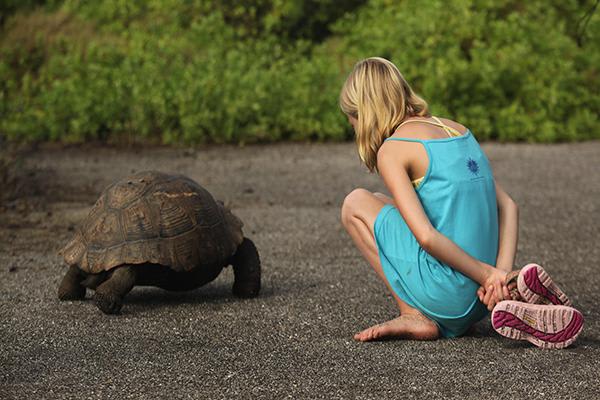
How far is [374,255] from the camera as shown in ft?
15.0

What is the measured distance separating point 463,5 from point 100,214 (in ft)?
34.3

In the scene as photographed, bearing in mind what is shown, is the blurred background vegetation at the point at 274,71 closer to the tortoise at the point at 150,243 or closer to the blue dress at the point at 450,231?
the tortoise at the point at 150,243

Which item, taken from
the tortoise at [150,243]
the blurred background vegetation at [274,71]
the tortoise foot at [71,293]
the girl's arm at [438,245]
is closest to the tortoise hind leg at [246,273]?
the tortoise at [150,243]

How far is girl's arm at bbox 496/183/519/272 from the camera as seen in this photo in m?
4.41

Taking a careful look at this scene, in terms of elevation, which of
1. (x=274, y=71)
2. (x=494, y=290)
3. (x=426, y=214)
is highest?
(x=426, y=214)

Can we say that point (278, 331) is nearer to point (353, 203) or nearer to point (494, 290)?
point (353, 203)

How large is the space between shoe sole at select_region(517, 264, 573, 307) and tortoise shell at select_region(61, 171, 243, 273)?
1823mm

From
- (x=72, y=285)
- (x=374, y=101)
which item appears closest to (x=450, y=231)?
(x=374, y=101)

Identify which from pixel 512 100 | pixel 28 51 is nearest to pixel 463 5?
pixel 512 100

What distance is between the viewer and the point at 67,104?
1351 centimetres

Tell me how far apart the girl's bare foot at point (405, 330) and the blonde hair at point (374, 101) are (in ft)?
2.43

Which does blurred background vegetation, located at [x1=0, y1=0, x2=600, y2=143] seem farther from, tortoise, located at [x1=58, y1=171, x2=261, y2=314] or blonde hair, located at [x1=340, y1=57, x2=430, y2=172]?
blonde hair, located at [x1=340, y1=57, x2=430, y2=172]

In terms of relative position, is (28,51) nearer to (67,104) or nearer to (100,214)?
(67,104)

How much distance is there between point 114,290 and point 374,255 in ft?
4.42
